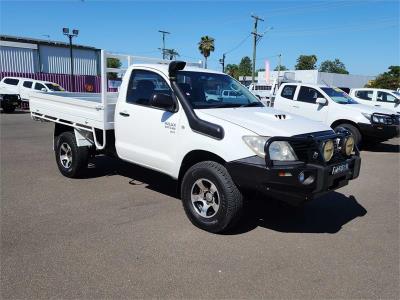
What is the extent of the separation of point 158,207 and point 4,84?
69.9ft

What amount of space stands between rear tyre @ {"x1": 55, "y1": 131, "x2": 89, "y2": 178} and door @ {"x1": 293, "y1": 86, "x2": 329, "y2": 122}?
24.2 feet

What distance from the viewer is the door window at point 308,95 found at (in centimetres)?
1188

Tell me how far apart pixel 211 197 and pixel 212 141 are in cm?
67

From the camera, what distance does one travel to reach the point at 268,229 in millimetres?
4770

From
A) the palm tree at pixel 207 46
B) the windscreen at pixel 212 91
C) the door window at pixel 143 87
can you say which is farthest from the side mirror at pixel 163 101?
the palm tree at pixel 207 46

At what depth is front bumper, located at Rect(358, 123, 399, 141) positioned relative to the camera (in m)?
10.6

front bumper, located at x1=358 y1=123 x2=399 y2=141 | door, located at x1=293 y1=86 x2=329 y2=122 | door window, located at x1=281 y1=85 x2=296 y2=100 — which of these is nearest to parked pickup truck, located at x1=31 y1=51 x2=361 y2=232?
front bumper, located at x1=358 y1=123 x2=399 y2=141

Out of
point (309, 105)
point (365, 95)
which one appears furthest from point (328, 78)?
point (309, 105)

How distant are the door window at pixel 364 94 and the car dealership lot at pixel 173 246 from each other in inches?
414

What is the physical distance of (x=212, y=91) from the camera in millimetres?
5316

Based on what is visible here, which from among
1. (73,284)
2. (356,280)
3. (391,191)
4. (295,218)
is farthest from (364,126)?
(73,284)

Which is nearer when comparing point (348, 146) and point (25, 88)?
point (348, 146)

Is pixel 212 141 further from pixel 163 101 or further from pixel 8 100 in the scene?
pixel 8 100

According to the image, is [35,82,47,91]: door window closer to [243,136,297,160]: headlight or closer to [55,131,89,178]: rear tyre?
[55,131,89,178]: rear tyre
